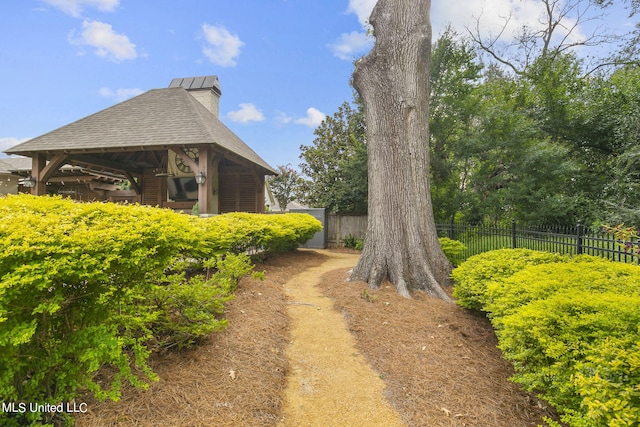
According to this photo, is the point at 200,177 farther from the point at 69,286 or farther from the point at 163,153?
the point at 69,286

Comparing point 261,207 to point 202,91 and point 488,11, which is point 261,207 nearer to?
point 202,91

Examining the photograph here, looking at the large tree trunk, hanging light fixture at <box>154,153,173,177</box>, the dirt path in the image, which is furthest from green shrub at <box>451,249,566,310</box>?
hanging light fixture at <box>154,153,173,177</box>

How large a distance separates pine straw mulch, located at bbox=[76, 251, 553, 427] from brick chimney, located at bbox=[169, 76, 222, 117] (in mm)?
13736

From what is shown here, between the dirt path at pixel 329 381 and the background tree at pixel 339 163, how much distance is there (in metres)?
9.29

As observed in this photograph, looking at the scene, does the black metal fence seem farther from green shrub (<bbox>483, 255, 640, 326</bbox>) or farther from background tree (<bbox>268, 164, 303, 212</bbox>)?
background tree (<bbox>268, 164, 303, 212</bbox>)

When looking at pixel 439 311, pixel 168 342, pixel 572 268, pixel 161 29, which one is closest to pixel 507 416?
pixel 572 268

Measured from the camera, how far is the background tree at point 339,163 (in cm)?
1308

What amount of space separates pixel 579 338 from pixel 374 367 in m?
1.68

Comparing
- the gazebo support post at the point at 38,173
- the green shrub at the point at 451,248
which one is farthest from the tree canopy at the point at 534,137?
the gazebo support post at the point at 38,173

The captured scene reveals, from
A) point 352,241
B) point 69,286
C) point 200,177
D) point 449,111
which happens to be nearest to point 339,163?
point 352,241

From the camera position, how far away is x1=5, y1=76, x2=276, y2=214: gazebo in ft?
30.2

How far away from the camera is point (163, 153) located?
12.8 m

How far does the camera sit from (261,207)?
45.1ft

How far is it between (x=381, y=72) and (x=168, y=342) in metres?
5.69
